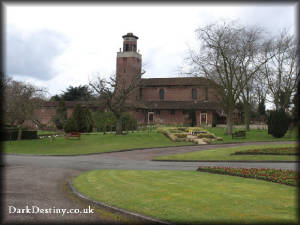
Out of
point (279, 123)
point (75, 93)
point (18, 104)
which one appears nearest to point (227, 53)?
point (279, 123)

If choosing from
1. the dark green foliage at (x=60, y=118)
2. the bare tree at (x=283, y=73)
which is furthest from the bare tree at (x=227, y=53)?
the dark green foliage at (x=60, y=118)

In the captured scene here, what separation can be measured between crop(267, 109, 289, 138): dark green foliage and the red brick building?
19574 millimetres

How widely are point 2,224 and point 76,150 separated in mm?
22795

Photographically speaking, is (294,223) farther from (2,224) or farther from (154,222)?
(2,224)

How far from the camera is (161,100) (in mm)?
69312

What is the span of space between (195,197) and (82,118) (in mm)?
41228

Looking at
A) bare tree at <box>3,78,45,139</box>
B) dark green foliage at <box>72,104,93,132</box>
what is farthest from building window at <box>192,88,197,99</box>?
bare tree at <box>3,78,45,139</box>

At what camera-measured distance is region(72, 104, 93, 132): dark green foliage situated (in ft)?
155

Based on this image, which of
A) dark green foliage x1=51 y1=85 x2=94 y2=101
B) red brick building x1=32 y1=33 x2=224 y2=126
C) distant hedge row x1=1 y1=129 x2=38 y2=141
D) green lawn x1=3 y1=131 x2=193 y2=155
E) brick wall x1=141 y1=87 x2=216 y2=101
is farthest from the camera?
dark green foliage x1=51 y1=85 x2=94 y2=101

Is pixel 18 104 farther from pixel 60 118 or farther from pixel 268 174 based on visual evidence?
pixel 268 174

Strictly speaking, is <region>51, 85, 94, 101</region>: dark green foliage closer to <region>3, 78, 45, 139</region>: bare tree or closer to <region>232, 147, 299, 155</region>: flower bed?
<region>3, 78, 45, 139</region>: bare tree

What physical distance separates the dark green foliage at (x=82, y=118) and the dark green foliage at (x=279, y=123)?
93.1 feet

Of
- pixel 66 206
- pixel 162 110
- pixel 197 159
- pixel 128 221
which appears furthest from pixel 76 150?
pixel 162 110

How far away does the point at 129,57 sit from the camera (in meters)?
68.3
